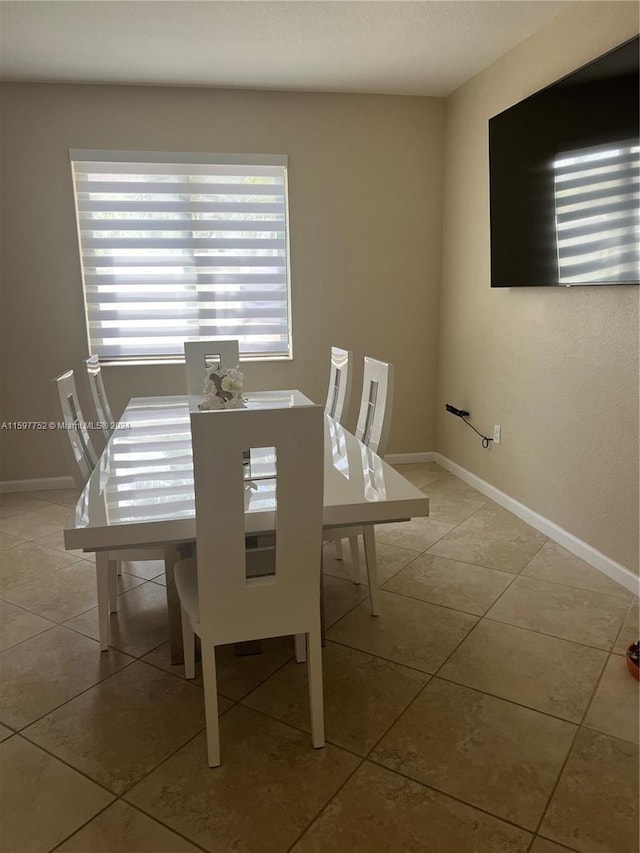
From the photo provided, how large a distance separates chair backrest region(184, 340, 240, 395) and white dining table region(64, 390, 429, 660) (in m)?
0.94

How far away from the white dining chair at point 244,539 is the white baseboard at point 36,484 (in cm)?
281

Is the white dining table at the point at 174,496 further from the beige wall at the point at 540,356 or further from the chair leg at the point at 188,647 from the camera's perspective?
the beige wall at the point at 540,356

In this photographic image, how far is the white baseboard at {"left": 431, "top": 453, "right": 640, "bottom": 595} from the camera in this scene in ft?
8.47

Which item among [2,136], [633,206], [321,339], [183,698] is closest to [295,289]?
[321,339]

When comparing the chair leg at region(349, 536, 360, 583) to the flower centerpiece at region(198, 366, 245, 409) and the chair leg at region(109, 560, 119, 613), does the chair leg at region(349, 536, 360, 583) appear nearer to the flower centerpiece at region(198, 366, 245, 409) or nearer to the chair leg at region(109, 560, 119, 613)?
the flower centerpiece at region(198, 366, 245, 409)

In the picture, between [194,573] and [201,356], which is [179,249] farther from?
[194,573]

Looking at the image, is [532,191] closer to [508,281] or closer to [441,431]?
[508,281]

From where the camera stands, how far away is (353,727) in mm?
1755

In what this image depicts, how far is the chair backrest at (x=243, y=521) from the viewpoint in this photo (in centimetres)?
139

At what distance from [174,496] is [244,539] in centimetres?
30

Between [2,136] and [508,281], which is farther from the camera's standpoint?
[2,136]

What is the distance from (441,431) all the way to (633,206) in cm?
240

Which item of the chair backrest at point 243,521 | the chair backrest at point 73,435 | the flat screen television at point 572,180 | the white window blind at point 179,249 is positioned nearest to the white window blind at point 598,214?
the flat screen television at point 572,180

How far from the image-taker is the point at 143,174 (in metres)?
3.89
